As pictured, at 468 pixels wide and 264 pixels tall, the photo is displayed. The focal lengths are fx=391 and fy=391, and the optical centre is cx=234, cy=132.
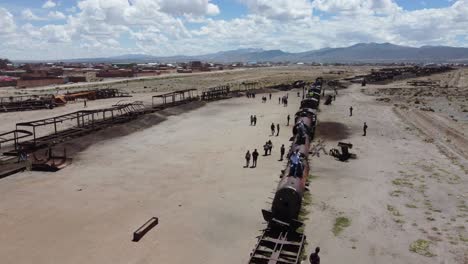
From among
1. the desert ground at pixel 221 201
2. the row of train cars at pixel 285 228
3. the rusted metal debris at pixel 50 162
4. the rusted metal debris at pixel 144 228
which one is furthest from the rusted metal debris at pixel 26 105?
the row of train cars at pixel 285 228

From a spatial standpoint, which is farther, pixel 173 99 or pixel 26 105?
pixel 173 99

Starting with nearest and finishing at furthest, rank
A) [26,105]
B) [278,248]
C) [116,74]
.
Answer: [278,248], [26,105], [116,74]

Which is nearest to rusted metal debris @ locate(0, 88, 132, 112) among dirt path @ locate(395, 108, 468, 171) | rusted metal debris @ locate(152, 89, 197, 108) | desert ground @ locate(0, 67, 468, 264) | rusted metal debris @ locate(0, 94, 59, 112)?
rusted metal debris @ locate(0, 94, 59, 112)

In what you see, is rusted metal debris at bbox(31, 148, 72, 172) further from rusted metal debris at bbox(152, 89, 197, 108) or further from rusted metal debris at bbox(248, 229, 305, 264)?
rusted metal debris at bbox(152, 89, 197, 108)

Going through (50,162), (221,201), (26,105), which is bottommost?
(221,201)

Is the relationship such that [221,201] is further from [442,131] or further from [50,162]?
[442,131]

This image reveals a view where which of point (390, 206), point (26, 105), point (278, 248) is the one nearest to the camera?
point (278, 248)

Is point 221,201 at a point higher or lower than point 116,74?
lower

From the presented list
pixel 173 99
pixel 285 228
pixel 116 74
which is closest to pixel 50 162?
pixel 285 228

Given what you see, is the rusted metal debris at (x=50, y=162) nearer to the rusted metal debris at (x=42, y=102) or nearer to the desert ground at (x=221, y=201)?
the desert ground at (x=221, y=201)

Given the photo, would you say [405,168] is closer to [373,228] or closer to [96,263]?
[373,228]
